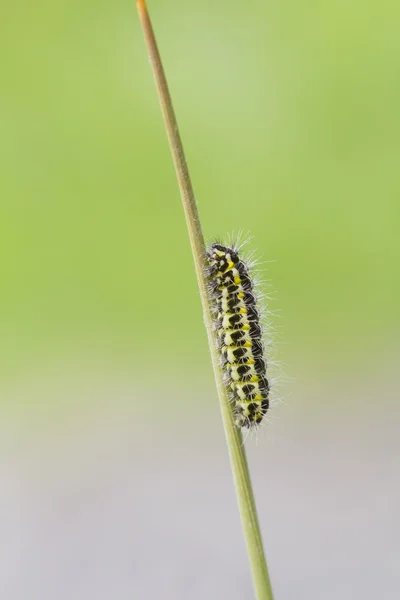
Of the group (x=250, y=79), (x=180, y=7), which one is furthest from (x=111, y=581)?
(x=180, y=7)

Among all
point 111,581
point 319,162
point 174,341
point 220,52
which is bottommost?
point 111,581

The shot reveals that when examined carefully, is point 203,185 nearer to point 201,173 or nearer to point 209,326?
point 201,173

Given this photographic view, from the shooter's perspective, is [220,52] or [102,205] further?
[102,205]

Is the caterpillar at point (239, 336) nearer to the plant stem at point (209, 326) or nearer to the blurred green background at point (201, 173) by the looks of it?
the plant stem at point (209, 326)

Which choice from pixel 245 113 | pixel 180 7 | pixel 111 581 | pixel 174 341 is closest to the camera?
pixel 111 581

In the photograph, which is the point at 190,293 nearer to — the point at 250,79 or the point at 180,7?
the point at 250,79

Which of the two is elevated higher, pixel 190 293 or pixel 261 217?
pixel 261 217

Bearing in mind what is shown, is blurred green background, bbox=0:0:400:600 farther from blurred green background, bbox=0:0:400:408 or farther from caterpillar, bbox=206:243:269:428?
caterpillar, bbox=206:243:269:428
